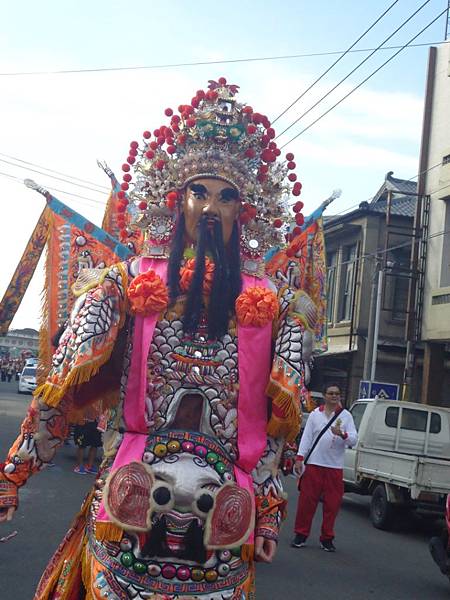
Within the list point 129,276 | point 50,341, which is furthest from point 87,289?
point 50,341

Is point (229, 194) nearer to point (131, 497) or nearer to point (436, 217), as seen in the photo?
point (131, 497)

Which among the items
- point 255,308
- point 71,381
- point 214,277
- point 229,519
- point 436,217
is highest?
point 436,217

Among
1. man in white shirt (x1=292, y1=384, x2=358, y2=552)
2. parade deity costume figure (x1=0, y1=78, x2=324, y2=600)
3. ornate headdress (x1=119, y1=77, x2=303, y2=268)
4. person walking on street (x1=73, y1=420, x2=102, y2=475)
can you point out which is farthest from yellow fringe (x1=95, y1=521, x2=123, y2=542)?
person walking on street (x1=73, y1=420, x2=102, y2=475)

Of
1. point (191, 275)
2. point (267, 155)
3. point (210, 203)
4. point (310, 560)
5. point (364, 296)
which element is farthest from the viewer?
point (364, 296)

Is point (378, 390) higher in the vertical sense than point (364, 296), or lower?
lower

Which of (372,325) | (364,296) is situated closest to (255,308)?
(372,325)

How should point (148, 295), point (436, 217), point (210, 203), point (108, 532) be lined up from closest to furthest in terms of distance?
point (108, 532) < point (148, 295) < point (210, 203) < point (436, 217)

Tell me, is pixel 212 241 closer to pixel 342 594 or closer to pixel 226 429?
pixel 226 429

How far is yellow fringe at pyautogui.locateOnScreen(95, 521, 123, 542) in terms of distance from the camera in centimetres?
286

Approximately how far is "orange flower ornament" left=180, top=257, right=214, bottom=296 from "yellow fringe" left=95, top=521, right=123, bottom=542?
89 centimetres

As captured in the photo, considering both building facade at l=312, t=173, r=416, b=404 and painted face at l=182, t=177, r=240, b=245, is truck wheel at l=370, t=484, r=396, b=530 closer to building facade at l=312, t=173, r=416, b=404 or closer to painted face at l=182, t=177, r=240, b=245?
painted face at l=182, t=177, r=240, b=245

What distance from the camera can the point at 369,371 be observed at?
2742 centimetres

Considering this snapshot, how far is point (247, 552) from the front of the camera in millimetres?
2979

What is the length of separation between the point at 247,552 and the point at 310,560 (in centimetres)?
554
